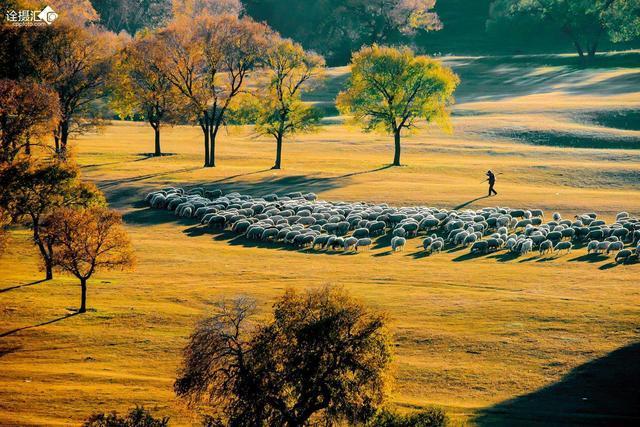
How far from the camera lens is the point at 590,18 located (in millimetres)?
137750

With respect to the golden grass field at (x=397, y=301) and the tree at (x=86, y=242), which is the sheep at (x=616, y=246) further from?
the tree at (x=86, y=242)

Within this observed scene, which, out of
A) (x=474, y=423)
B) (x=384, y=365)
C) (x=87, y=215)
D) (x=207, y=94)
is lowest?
(x=474, y=423)

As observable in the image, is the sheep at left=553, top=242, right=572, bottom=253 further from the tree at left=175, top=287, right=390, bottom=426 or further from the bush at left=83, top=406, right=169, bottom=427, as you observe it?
the bush at left=83, top=406, right=169, bottom=427

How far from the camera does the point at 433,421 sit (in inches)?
1030

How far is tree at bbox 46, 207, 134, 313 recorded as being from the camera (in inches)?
1614

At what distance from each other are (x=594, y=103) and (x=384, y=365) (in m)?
92.5

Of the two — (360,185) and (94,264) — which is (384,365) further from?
(360,185)

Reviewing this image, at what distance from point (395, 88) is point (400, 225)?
92.3 ft

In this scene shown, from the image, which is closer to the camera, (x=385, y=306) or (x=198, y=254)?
(x=385, y=306)

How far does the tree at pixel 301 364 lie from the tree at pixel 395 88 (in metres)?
57.8

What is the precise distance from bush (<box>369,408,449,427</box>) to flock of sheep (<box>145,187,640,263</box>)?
2625 cm

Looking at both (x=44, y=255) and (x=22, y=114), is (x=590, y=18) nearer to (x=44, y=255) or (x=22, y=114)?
(x=22, y=114)

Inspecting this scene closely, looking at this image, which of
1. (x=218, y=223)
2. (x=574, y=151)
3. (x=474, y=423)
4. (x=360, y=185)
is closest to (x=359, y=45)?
(x=574, y=151)

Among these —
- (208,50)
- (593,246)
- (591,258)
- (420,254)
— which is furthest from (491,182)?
(208,50)
